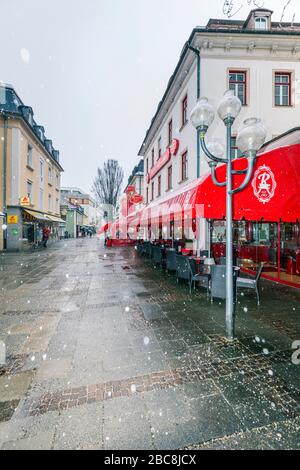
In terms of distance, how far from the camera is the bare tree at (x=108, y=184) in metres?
38.1

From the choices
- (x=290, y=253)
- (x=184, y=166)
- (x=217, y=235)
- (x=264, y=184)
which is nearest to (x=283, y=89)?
(x=184, y=166)

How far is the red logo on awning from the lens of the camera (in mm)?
4493

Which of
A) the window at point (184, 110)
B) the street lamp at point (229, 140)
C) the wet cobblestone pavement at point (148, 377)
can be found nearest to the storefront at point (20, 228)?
the window at point (184, 110)

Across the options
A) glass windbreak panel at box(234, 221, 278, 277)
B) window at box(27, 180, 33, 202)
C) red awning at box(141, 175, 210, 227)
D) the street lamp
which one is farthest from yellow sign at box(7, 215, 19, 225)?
the street lamp

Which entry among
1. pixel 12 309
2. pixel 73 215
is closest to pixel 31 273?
pixel 12 309

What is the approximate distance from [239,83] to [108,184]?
2776 centimetres

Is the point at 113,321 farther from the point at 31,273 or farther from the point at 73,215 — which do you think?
the point at 73,215

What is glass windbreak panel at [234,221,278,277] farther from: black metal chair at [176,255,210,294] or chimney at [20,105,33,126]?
chimney at [20,105,33,126]

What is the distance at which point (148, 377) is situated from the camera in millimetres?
3014

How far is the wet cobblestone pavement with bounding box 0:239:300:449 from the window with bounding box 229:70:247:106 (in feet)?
35.9

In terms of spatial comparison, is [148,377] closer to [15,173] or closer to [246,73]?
[246,73]

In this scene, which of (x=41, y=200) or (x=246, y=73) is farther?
(x=41, y=200)
